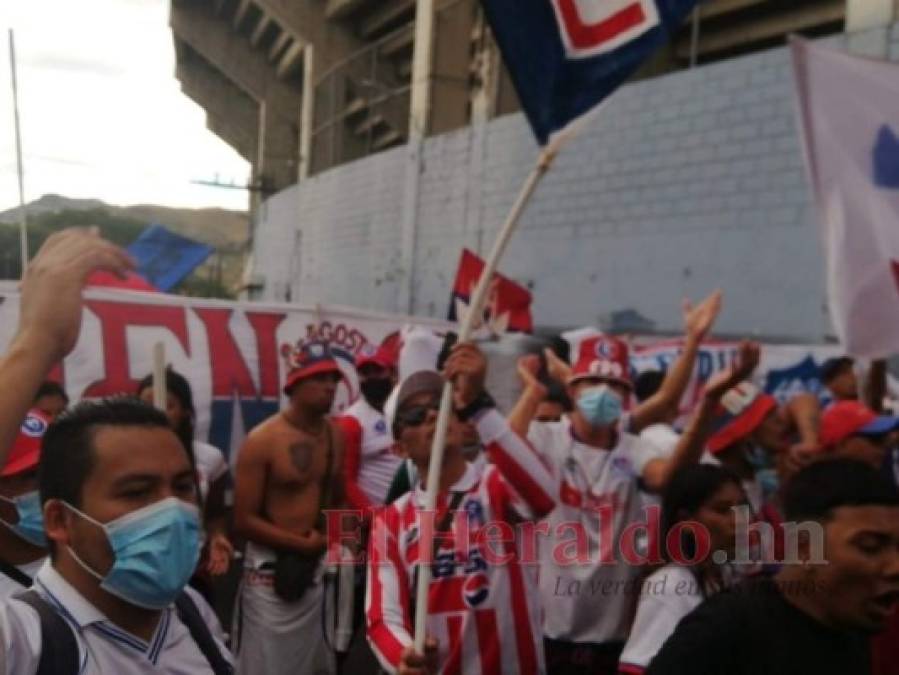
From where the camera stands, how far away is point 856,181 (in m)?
3.98

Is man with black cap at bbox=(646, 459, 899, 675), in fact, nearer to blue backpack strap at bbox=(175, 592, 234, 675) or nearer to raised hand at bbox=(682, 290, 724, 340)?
blue backpack strap at bbox=(175, 592, 234, 675)

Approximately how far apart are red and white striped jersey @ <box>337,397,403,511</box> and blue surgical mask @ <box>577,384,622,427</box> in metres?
1.73

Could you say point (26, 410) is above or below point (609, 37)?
below

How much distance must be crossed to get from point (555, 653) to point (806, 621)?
177 cm

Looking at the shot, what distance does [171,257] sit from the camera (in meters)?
9.26

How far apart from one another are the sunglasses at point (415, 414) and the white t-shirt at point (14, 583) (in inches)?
45.5

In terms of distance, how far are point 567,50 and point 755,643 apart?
6.07ft

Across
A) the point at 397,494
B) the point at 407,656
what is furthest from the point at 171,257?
the point at 407,656

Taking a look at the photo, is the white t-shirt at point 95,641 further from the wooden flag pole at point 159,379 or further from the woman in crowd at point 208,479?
the woman in crowd at point 208,479

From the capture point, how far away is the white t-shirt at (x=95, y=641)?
1809 millimetres

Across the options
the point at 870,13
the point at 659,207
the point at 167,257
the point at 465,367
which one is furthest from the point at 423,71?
the point at 465,367

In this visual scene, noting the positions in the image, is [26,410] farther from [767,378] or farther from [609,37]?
[767,378]

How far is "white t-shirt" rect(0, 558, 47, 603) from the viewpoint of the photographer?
85.9 inches

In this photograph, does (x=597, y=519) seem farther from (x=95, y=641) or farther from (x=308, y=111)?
(x=308, y=111)
